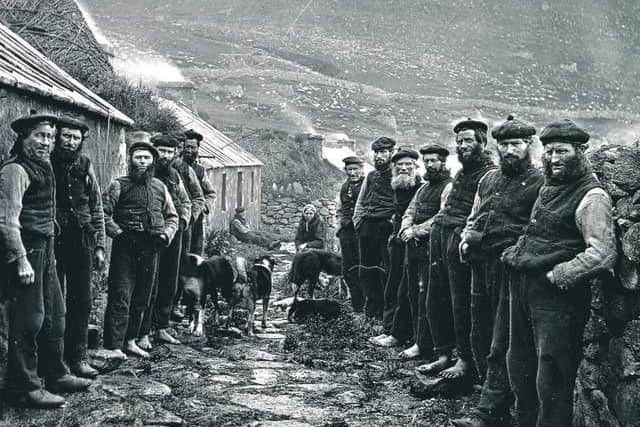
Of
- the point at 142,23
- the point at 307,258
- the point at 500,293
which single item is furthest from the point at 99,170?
the point at 142,23

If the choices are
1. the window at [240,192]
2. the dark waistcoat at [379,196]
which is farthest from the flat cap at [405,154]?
the window at [240,192]

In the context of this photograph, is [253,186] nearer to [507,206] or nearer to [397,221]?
[397,221]

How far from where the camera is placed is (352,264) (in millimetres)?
9945

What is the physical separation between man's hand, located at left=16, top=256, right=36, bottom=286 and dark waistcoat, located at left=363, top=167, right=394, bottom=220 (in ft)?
16.5

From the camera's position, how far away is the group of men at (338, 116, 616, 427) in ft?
12.8

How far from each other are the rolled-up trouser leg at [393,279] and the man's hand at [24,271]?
452cm

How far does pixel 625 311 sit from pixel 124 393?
3788 millimetres

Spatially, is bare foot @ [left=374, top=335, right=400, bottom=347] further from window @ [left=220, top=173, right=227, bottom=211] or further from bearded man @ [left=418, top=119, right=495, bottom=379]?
window @ [left=220, top=173, right=227, bottom=211]

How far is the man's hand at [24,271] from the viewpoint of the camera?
4387mm

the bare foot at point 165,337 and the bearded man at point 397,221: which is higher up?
the bearded man at point 397,221

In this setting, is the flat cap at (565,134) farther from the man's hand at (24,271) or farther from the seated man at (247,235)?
the seated man at (247,235)

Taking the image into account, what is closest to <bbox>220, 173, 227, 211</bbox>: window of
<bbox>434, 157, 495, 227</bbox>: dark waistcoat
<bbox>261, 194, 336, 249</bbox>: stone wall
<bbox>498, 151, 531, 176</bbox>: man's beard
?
<bbox>261, 194, 336, 249</bbox>: stone wall

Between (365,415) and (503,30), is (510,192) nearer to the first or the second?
(365,415)

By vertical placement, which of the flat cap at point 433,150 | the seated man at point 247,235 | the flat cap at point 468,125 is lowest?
the seated man at point 247,235
